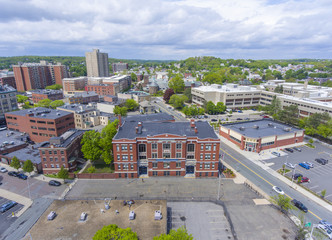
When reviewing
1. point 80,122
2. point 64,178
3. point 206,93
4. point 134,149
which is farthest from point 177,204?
point 206,93

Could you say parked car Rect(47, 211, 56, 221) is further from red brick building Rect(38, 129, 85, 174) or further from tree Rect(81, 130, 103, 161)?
red brick building Rect(38, 129, 85, 174)

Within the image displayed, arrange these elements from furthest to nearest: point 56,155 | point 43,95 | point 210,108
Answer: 1. point 43,95
2. point 210,108
3. point 56,155

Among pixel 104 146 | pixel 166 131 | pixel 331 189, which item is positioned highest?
pixel 166 131

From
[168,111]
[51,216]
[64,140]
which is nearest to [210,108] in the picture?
[168,111]

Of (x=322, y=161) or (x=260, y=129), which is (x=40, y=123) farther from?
(x=322, y=161)

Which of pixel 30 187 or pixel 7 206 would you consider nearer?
pixel 7 206

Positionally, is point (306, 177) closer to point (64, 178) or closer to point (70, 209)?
point (70, 209)
